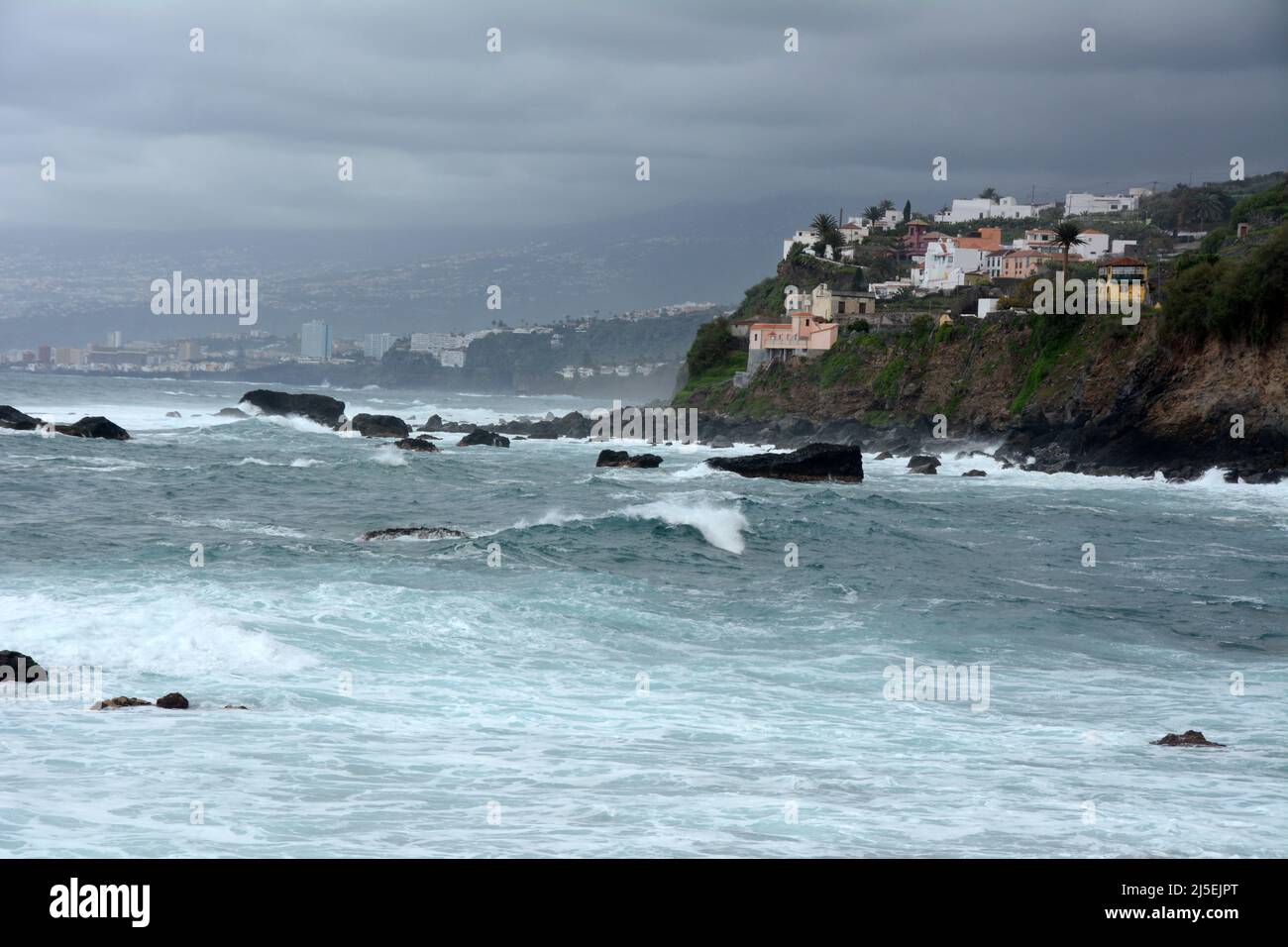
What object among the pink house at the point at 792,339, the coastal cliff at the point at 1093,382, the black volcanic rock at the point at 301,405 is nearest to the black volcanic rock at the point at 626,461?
A: the coastal cliff at the point at 1093,382

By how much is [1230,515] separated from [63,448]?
43468 mm

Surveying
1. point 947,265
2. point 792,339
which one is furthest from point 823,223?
point 792,339

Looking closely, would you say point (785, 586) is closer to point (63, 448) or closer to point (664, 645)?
point (664, 645)

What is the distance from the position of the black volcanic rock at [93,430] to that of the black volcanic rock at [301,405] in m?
23.2

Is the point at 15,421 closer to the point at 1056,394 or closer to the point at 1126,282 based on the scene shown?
the point at 1056,394

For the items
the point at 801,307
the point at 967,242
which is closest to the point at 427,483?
the point at 801,307

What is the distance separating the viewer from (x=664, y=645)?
19.3 meters

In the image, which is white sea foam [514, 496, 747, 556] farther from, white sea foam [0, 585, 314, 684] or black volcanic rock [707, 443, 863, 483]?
black volcanic rock [707, 443, 863, 483]

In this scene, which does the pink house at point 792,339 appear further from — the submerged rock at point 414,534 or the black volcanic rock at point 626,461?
A: the submerged rock at point 414,534

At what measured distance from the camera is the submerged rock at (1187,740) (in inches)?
535

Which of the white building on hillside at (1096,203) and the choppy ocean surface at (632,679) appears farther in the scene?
the white building on hillside at (1096,203)

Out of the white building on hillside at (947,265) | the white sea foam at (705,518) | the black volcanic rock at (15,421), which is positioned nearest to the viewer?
the white sea foam at (705,518)

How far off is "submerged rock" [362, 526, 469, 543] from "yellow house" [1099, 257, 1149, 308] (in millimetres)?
53359
